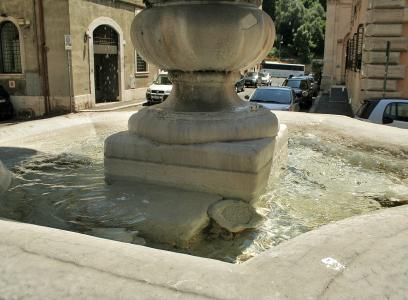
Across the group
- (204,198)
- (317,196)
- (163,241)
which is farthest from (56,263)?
(317,196)

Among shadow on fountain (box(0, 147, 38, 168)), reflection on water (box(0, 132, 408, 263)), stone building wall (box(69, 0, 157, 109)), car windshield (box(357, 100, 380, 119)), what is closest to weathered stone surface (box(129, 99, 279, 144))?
reflection on water (box(0, 132, 408, 263))

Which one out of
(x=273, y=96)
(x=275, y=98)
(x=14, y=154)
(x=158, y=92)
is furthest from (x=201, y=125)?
A: (x=158, y=92)

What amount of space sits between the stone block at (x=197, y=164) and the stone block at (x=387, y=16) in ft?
40.3

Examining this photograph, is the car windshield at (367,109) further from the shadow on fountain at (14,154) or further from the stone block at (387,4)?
the shadow on fountain at (14,154)

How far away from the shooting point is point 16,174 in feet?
13.5

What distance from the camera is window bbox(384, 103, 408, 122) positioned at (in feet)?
31.4

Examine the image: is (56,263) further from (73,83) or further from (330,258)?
(73,83)

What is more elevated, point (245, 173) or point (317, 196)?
point (245, 173)

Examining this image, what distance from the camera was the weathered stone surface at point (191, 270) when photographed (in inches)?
57.3

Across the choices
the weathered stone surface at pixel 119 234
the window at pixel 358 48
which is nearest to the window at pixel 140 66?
the window at pixel 358 48

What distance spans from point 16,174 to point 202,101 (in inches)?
69.9

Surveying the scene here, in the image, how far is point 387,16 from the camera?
14.4 meters

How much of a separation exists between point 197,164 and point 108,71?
21.3m

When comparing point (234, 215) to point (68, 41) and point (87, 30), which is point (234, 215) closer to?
point (68, 41)
